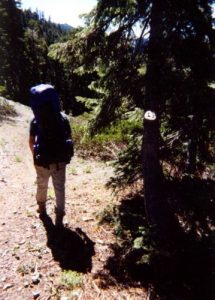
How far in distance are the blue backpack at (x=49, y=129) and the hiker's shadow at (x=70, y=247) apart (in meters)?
1.52

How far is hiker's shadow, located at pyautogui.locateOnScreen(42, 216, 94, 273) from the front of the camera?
584 centimetres

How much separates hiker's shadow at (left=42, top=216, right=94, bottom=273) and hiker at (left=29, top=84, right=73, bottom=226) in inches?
32.8

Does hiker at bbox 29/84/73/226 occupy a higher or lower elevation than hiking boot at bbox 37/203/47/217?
higher

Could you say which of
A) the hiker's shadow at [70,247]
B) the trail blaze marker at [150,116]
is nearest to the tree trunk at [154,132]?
the trail blaze marker at [150,116]

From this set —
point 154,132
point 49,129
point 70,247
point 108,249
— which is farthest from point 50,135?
point 108,249

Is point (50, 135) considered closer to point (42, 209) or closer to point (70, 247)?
point (42, 209)

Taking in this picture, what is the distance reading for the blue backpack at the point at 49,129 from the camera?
5.98 metres

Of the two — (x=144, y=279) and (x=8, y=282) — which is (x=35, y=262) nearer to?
(x=8, y=282)

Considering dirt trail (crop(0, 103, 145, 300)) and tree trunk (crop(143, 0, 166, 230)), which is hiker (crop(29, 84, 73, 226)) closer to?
dirt trail (crop(0, 103, 145, 300))

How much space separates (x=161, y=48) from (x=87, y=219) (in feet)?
13.8

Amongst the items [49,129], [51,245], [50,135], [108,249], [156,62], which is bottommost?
[108,249]

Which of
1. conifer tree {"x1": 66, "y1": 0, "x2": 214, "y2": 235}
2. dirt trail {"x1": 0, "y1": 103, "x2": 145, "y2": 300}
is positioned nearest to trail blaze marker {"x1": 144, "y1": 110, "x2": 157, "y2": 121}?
conifer tree {"x1": 66, "y1": 0, "x2": 214, "y2": 235}

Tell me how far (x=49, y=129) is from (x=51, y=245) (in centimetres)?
227

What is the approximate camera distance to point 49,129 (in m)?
6.14
